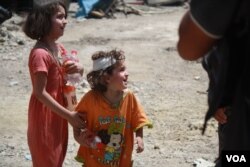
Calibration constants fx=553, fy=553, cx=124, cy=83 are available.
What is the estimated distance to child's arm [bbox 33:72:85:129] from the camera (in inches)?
128

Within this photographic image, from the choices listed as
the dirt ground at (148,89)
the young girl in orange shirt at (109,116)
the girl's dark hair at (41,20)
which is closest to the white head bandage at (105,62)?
the young girl in orange shirt at (109,116)

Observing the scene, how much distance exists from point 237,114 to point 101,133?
1.41 m

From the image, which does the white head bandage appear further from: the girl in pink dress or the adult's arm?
the adult's arm

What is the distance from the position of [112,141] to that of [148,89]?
4121 millimetres

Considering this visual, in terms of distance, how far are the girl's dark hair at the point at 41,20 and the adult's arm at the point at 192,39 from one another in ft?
5.03

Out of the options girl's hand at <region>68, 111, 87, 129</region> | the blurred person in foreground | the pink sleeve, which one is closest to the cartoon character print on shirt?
girl's hand at <region>68, 111, 87, 129</region>

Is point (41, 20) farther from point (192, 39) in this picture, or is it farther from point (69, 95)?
point (192, 39)

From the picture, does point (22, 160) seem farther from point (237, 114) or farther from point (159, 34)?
point (159, 34)

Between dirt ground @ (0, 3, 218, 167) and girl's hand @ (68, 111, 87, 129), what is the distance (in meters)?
1.72

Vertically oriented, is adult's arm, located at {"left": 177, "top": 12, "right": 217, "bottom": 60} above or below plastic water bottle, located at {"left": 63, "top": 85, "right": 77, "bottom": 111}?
Answer: above

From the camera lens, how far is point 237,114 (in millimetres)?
2021

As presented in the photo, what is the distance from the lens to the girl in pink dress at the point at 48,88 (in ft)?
10.8

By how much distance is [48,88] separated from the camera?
3.39 metres

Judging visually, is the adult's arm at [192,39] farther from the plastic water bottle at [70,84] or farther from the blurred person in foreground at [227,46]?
the plastic water bottle at [70,84]
